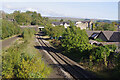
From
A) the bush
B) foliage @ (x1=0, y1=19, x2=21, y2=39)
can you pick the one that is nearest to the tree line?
the bush

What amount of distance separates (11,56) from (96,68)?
27.4ft

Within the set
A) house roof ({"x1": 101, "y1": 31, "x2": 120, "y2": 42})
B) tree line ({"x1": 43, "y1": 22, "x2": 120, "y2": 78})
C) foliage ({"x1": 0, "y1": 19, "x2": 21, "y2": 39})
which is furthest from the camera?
foliage ({"x1": 0, "y1": 19, "x2": 21, "y2": 39})

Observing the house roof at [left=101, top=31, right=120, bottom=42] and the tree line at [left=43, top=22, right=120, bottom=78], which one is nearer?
the tree line at [left=43, top=22, right=120, bottom=78]

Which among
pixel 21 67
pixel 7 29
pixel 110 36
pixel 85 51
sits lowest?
pixel 85 51

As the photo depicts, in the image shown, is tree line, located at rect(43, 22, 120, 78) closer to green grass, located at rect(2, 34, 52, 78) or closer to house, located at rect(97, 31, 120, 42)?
green grass, located at rect(2, 34, 52, 78)

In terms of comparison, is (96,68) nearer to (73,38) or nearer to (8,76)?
(73,38)

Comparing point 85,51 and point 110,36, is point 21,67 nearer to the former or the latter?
point 85,51

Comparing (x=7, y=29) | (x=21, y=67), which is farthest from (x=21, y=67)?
(x=7, y=29)

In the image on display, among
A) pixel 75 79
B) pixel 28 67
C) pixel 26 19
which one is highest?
pixel 26 19

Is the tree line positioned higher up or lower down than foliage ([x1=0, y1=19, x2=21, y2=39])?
lower down

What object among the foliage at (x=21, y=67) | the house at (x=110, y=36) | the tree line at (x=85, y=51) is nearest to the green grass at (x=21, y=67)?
the foliage at (x=21, y=67)

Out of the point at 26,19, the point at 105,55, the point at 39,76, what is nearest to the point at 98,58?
the point at 105,55

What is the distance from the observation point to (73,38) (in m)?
18.5

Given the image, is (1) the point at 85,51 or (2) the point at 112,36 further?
(2) the point at 112,36
